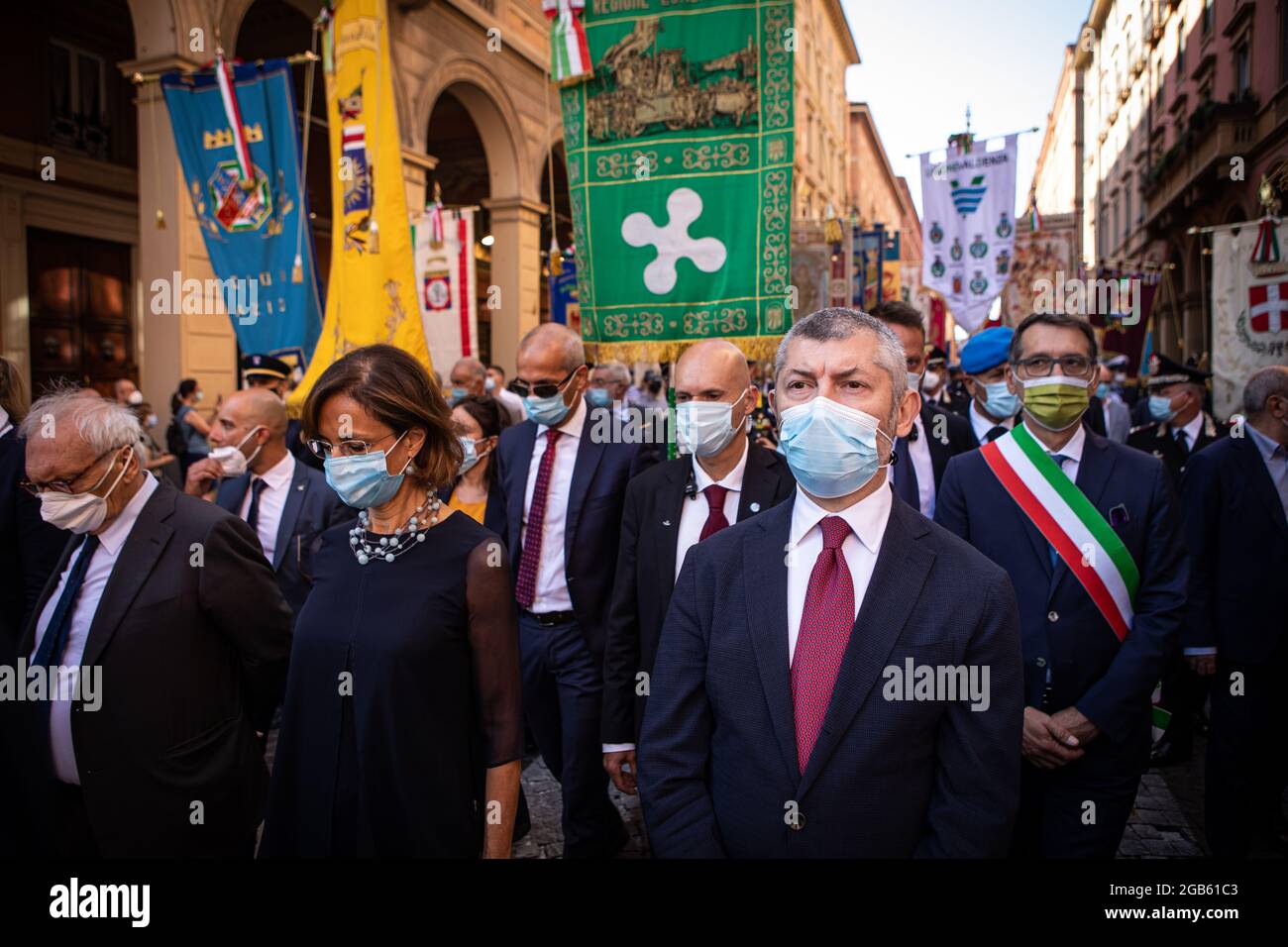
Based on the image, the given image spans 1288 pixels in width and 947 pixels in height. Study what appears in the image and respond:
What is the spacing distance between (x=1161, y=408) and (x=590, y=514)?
19.5 ft

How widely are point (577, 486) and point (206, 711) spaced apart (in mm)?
1836

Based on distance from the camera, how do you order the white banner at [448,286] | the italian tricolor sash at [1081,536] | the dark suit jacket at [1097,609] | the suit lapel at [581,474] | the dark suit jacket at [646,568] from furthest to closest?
the white banner at [448,286]
the suit lapel at [581,474]
the dark suit jacket at [646,568]
the italian tricolor sash at [1081,536]
the dark suit jacket at [1097,609]

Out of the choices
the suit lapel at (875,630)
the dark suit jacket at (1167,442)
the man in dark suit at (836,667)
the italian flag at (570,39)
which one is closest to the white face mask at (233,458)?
the italian flag at (570,39)

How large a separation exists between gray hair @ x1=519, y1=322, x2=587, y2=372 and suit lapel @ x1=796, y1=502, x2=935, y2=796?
8.20 ft

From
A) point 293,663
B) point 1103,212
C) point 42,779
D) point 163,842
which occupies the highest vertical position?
point 1103,212

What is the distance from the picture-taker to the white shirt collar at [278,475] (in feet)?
14.4

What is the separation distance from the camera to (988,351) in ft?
17.0

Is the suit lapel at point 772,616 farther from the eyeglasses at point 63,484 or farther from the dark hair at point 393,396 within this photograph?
the eyeglasses at point 63,484

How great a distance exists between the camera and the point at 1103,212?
35875 millimetres

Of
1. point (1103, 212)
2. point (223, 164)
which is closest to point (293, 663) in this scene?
point (223, 164)

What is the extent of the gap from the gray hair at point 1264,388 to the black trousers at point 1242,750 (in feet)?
3.87

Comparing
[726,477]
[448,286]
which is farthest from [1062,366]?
[448,286]

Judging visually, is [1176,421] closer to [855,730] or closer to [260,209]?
[855,730]

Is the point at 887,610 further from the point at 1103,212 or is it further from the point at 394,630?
the point at 1103,212
